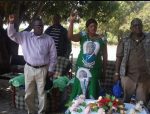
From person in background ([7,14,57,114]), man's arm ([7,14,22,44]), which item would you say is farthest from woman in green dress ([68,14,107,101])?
man's arm ([7,14,22,44])

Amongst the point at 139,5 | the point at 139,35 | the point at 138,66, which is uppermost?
the point at 139,5

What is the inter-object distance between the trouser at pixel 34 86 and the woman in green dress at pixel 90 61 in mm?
652

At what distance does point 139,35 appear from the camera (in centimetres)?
612

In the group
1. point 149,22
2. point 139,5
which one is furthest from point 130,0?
point 149,22

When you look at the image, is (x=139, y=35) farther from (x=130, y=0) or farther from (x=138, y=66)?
(x=130, y=0)

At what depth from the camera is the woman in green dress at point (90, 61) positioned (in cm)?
627

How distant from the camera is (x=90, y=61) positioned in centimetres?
632

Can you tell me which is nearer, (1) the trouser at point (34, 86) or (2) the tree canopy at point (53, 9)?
(1) the trouser at point (34, 86)

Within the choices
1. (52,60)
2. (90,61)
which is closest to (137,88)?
(90,61)

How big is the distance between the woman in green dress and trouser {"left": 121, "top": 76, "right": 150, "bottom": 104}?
454mm

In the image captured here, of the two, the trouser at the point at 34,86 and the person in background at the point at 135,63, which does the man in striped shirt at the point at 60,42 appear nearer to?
the trouser at the point at 34,86

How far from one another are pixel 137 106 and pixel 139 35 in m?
1.50

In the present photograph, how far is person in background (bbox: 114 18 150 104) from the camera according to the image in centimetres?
609

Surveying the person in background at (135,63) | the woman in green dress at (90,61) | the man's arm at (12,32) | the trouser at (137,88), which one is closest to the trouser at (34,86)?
the man's arm at (12,32)
